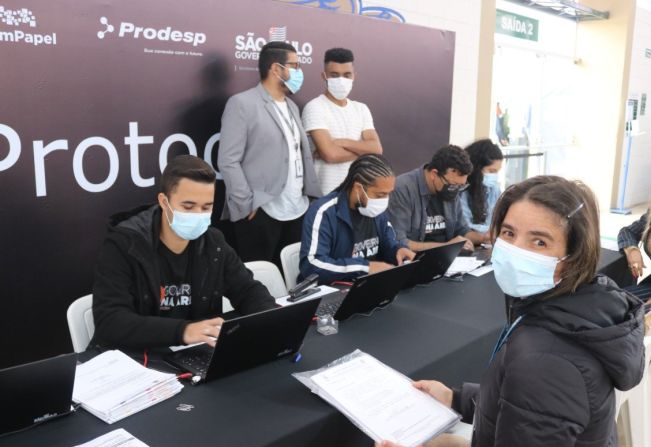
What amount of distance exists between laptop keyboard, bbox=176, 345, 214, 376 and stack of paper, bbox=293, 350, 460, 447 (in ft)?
0.83

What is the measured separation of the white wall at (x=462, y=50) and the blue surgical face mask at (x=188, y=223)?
374cm

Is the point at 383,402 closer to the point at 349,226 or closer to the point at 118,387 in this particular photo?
the point at 118,387

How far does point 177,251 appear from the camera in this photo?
1.87 meters

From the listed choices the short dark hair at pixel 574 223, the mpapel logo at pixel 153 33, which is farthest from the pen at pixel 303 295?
the mpapel logo at pixel 153 33

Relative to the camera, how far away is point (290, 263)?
101 inches

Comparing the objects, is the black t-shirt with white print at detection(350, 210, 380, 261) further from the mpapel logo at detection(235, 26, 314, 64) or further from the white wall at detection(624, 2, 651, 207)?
the white wall at detection(624, 2, 651, 207)

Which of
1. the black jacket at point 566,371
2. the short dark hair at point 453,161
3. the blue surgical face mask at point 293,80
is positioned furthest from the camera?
the blue surgical face mask at point 293,80

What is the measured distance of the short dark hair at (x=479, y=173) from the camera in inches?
133

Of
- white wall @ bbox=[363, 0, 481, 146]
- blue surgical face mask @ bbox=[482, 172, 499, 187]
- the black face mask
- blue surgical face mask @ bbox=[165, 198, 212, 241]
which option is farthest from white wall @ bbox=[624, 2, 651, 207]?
blue surgical face mask @ bbox=[165, 198, 212, 241]

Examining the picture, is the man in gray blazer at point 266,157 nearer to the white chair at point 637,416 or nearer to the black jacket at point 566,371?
the white chair at point 637,416

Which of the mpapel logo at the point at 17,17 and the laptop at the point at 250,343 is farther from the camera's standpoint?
the mpapel logo at the point at 17,17

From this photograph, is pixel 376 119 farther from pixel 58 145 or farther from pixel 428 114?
pixel 58 145

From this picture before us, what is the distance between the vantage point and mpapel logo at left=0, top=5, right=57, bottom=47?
232cm

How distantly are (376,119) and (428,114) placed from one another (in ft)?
2.00
